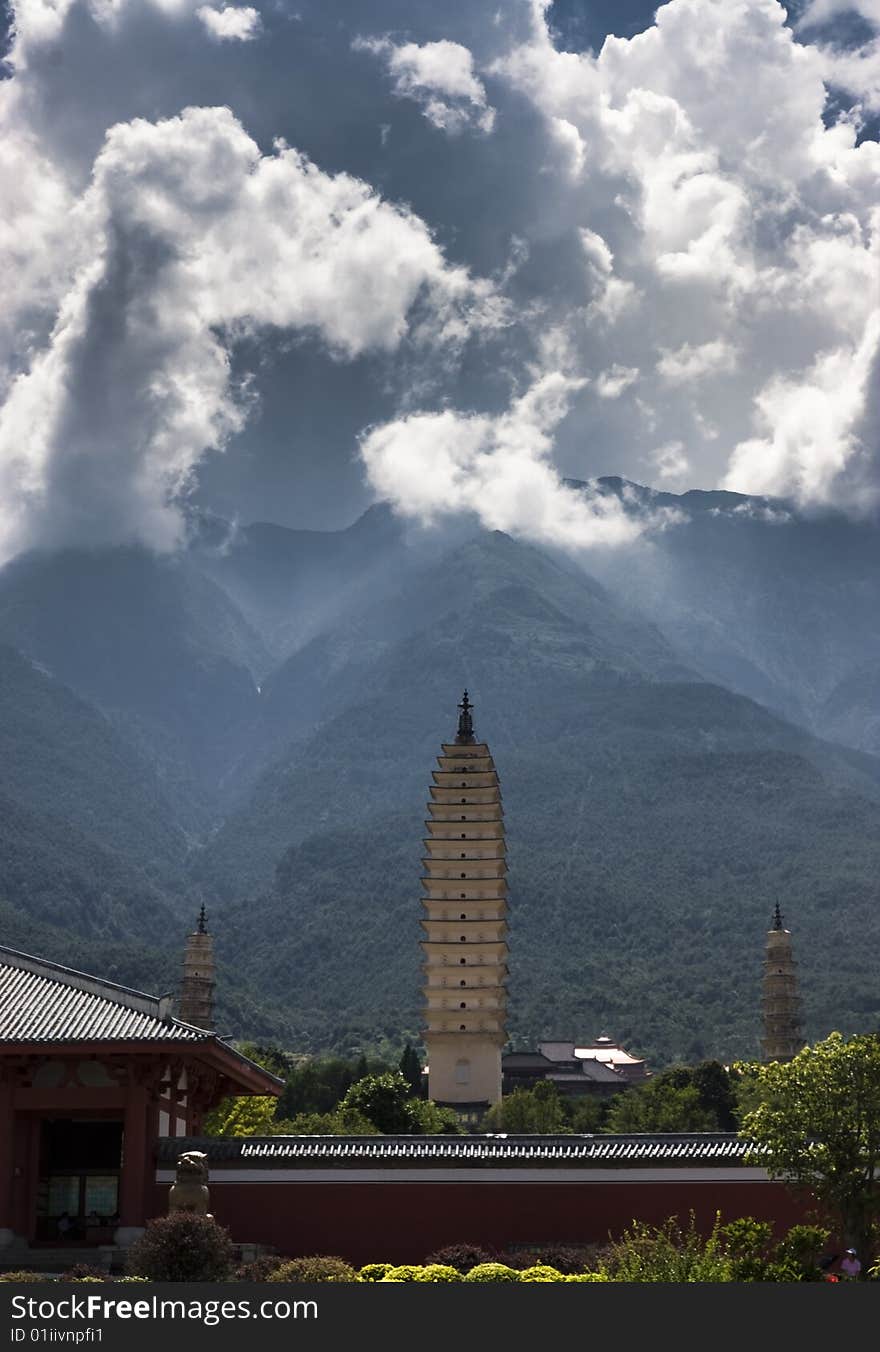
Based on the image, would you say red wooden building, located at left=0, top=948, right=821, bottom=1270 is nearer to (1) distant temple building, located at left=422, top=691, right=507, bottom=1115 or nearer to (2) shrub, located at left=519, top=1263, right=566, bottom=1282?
(2) shrub, located at left=519, top=1263, right=566, bottom=1282

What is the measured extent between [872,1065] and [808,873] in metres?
163

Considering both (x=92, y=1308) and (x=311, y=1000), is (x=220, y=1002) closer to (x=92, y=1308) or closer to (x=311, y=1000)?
(x=311, y=1000)

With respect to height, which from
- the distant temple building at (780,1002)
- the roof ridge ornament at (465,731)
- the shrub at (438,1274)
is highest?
the roof ridge ornament at (465,731)

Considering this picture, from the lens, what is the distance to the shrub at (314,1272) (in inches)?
1027

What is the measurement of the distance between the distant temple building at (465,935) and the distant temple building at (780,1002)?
1334 centimetres

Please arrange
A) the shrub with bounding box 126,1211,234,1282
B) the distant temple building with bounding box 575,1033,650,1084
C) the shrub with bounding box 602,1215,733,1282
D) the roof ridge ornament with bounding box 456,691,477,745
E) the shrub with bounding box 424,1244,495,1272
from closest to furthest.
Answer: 1. the shrub with bounding box 602,1215,733,1282
2. the shrub with bounding box 126,1211,234,1282
3. the shrub with bounding box 424,1244,495,1272
4. the roof ridge ornament with bounding box 456,691,477,745
5. the distant temple building with bounding box 575,1033,650,1084

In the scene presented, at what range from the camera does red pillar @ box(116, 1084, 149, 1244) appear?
34125mm

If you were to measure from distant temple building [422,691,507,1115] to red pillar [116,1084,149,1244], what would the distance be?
50.1m

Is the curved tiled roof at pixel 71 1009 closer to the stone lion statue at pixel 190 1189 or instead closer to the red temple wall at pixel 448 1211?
the red temple wall at pixel 448 1211

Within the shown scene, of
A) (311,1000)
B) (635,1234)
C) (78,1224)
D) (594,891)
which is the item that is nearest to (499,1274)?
(635,1234)

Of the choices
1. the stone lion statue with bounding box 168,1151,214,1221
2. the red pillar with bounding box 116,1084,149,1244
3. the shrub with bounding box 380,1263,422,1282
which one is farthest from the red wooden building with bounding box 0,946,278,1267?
the shrub with bounding box 380,1263,422,1282

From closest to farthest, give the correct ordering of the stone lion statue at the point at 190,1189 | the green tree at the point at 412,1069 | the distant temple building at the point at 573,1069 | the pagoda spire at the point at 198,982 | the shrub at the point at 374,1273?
the shrub at the point at 374,1273 → the stone lion statue at the point at 190,1189 → the pagoda spire at the point at 198,982 → the green tree at the point at 412,1069 → the distant temple building at the point at 573,1069

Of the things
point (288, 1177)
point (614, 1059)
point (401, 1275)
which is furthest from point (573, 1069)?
point (401, 1275)

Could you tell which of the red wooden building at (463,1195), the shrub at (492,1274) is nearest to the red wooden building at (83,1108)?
the red wooden building at (463,1195)
